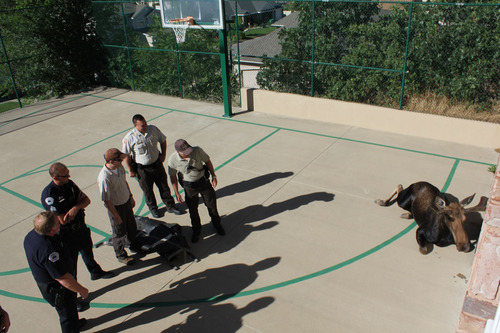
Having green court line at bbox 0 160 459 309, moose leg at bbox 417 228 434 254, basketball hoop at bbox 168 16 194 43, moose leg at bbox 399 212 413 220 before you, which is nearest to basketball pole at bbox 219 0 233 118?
basketball hoop at bbox 168 16 194 43

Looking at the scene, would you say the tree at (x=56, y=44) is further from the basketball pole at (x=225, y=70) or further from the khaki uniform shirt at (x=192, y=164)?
the khaki uniform shirt at (x=192, y=164)

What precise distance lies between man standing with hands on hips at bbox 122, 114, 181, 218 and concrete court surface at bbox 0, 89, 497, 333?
37 cm

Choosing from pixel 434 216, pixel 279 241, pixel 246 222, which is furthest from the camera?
pixel 246 222

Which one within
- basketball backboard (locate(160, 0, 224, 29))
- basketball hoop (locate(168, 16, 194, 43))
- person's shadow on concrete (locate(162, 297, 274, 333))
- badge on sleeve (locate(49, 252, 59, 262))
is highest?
basketball backboard (locate(160, 0, 224, 29))

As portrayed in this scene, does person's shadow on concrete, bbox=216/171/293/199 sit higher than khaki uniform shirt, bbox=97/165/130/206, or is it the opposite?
khaki uniform shirt, bbox=97/165/130/206

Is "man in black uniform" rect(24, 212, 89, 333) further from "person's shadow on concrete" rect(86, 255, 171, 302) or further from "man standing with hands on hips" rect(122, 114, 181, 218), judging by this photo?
"man standing with hands on hips" rect(122, 114, 181, 218)

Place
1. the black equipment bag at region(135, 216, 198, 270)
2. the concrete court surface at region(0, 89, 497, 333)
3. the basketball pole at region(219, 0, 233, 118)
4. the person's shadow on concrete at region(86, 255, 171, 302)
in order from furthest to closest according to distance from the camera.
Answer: the basketball pole at region(219, 0, 233, 118), the black equipment bag at region(135, 216, 198, 270), the person's shadow on concrete at region(86, 255, 171, 302), the concrete court surface at region(0, 89, 497, 333)

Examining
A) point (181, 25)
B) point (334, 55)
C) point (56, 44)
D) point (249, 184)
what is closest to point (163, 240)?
point (249, 184)

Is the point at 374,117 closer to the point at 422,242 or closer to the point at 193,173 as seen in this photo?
the point at 422,242

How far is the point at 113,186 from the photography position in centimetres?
589

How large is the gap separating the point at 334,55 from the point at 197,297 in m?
8.12

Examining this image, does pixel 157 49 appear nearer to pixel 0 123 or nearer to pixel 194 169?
pixel 0 123

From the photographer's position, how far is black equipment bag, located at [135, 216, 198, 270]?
6387mm

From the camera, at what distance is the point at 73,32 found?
15.2 meters
